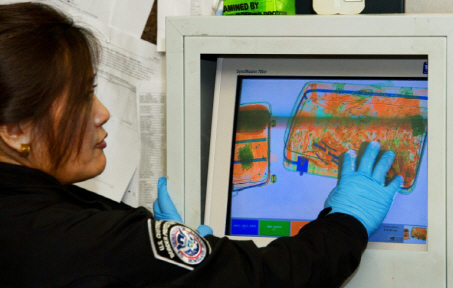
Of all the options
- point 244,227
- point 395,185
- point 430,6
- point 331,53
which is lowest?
point 244,227

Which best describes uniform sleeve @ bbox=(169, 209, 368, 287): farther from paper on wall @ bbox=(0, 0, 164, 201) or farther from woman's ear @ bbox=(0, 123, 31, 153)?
paper on wall @ bbox=(0, 0, 164, 201)

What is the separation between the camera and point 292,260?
0.91m

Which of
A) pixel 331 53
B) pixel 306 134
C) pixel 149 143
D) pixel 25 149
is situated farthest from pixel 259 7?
pixel 149 143

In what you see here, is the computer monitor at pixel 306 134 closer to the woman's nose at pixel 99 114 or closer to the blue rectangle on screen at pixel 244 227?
the blue rectangle on screen at pixel 244 227

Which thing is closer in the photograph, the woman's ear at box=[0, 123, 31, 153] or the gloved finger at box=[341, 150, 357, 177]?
the woman's ear at box=[0, 123, 31, 153]

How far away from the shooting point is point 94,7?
1.56 metres

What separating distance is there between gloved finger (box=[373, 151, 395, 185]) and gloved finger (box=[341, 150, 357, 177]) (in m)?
0.04

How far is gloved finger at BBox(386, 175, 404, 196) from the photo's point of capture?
3.48 ft

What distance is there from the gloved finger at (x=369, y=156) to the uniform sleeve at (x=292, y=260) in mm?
121

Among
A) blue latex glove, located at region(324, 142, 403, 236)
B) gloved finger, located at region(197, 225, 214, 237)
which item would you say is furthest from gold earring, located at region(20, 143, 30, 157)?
blue latex glove, located at region(324, 142, 403, 236)

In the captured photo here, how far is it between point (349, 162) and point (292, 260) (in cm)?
28

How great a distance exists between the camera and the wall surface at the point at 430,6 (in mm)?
1383

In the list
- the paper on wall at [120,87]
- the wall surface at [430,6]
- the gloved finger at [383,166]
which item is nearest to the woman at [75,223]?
the gloved finger at [383,166]

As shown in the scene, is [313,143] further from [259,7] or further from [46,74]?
[46,74]
